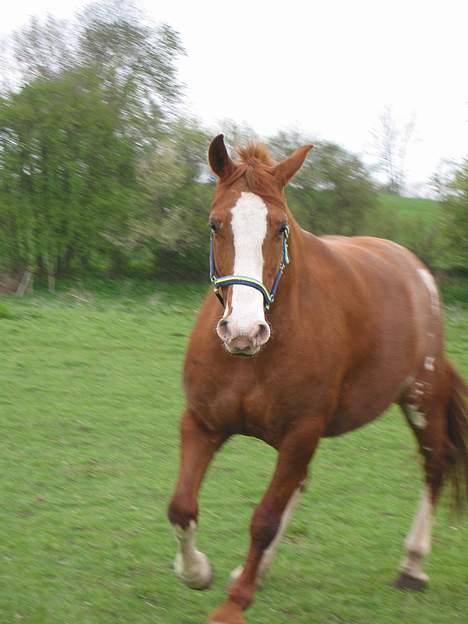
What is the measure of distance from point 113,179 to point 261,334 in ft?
64.9

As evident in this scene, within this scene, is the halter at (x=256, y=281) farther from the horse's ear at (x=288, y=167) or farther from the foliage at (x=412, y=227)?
the foliage at (x=412, y=227)

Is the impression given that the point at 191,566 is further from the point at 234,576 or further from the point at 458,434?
the point at 458,434

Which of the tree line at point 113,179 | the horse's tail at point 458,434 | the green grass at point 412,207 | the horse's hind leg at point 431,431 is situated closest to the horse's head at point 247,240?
the horse's hind leg at point 431,431

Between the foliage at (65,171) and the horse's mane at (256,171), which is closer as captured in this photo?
the horse's mane at (256,171)

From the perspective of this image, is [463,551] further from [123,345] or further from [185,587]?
[123,345]

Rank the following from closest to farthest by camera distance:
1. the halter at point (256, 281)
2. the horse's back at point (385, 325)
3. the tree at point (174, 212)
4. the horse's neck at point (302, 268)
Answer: the halter at point (256, 281) < the horse's neck at point (302, 268) < the horse's back at point (385, 325) < the tree at point (174, 212)

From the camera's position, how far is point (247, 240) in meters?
3.45

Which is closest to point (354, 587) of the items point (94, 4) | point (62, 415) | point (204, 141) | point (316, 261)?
point (316, 261)

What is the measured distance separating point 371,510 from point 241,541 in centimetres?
112

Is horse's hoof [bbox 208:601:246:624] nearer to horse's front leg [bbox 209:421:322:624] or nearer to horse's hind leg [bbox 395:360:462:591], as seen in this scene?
horse's front leg [bbox 209:421:322:624]

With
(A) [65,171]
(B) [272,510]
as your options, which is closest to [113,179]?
(A) [65,171]

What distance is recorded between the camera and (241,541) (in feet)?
16.8

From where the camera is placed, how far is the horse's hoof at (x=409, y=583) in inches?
183

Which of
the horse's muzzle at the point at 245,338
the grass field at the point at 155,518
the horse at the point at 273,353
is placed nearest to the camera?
the horse's muzzle at the point at 245,338
